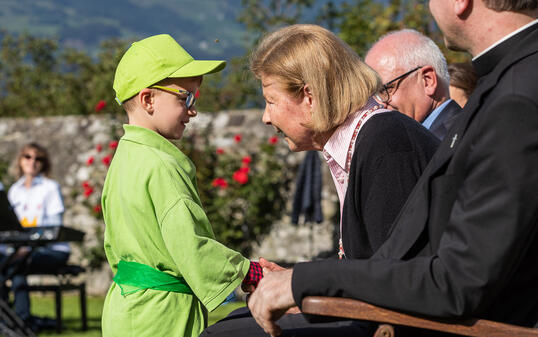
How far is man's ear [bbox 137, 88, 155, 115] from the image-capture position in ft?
9.91

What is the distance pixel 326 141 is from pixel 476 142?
107 cm

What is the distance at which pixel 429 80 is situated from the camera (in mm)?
4027

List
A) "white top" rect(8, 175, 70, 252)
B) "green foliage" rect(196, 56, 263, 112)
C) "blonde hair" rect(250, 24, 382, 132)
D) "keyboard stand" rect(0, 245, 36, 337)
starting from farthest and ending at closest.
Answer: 1. "green foliage" rect(196, 56, 263, 112)
2. "white top" rect(8, 175, 70, 252)
3. "keyboard stand" rect(0, 245, 36, 337)
4. "blonde hair" rect(250, 24, 382, 132)

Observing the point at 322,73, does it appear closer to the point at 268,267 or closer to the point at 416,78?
the point at 268,267

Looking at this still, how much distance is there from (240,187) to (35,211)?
2686mm

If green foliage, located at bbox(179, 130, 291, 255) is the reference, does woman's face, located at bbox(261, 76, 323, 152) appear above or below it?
above

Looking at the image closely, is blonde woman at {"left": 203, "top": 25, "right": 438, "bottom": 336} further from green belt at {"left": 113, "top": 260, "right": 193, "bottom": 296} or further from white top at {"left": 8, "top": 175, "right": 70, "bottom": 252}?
white top at {"left": 8, "top": 175, "right": 70, "bottom": 252}

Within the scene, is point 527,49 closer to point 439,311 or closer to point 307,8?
point 439,311

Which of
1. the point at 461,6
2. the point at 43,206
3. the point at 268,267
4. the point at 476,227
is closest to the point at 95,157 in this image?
the point at 43,206

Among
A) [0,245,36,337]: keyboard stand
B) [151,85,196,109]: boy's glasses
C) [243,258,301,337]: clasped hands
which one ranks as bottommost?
[0,245,36,337]: keyboard stand

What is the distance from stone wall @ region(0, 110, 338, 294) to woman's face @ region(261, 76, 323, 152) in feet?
21.4

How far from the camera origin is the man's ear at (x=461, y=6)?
183cm

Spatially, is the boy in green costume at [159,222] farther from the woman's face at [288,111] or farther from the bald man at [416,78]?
the bald man at [416,78]

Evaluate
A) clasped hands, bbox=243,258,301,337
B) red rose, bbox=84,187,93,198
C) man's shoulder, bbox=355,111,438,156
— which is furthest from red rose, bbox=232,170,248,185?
clasped hands, bbox=243,258,301,337
